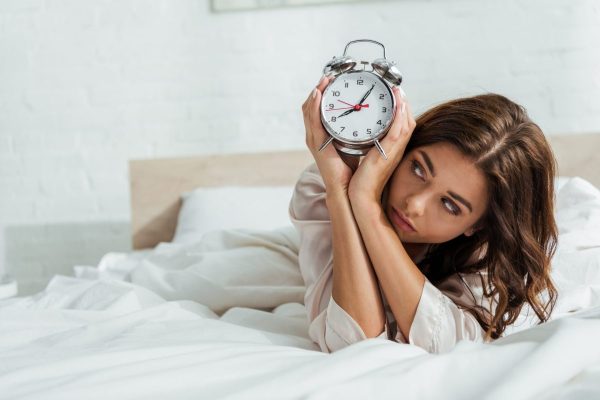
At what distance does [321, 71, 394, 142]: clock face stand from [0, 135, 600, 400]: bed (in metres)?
0.42

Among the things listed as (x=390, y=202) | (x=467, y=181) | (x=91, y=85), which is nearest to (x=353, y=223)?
(x=390, y=202)

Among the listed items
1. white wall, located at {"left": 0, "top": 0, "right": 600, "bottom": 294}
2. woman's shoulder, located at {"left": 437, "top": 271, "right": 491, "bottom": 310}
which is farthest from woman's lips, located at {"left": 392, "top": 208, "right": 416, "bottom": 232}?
white wall, located at {"left": 0, "top": 0, "right": 600, "bottom": 294}

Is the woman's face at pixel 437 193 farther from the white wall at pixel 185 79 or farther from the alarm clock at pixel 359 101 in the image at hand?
the white wall at pixel 185 79

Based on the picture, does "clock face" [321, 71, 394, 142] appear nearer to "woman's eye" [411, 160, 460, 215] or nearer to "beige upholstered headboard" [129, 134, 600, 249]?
"woman's eye" [411, 160, 460, 215]

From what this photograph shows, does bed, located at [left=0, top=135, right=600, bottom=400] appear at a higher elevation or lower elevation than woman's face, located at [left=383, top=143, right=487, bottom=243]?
lower

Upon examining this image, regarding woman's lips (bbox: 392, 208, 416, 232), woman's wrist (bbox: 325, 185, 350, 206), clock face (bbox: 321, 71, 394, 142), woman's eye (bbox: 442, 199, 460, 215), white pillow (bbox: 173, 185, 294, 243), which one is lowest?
white pillow (bbox: 173, 185, 294, 243)

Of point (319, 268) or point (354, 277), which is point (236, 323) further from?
point (354, 277)

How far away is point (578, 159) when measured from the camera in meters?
2.51

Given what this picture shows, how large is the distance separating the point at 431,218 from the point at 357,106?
9.9 inches

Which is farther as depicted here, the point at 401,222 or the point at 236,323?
the point at 236,323

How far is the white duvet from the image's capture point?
83cm

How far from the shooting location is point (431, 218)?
1.25 m

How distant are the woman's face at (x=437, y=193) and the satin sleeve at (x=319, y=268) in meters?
0.18

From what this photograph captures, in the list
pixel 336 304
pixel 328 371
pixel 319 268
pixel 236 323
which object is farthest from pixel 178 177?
pixel 328 371
